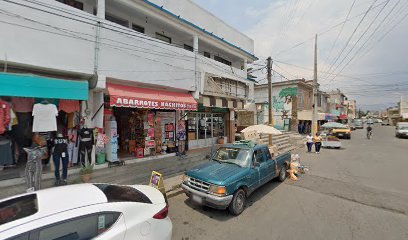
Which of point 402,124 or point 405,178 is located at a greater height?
point 402,124

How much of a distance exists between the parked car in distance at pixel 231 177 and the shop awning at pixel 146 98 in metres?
3.61

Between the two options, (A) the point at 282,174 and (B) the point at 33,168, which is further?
(A) the point at 282,174

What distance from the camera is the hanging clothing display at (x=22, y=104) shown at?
6.59m

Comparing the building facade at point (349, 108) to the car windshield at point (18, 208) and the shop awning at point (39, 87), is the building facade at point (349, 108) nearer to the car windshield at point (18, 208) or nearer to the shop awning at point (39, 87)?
the shop awning at point (39, 87)

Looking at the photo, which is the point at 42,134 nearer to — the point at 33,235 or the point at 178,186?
the point at 178,186

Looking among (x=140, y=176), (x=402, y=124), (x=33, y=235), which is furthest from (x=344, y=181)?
(x=402, y=124)

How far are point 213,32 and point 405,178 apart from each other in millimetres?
12405

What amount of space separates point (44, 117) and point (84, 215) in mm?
5504

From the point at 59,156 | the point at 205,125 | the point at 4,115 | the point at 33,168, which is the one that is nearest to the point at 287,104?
the point at 205,125

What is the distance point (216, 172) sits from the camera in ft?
18.5

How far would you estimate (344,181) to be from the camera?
8.24m

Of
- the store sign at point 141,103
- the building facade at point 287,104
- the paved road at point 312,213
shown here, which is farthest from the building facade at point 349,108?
the store sign at point 141,103

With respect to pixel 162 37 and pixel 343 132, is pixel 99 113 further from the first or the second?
pixel 343 132

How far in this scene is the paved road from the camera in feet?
14.7
